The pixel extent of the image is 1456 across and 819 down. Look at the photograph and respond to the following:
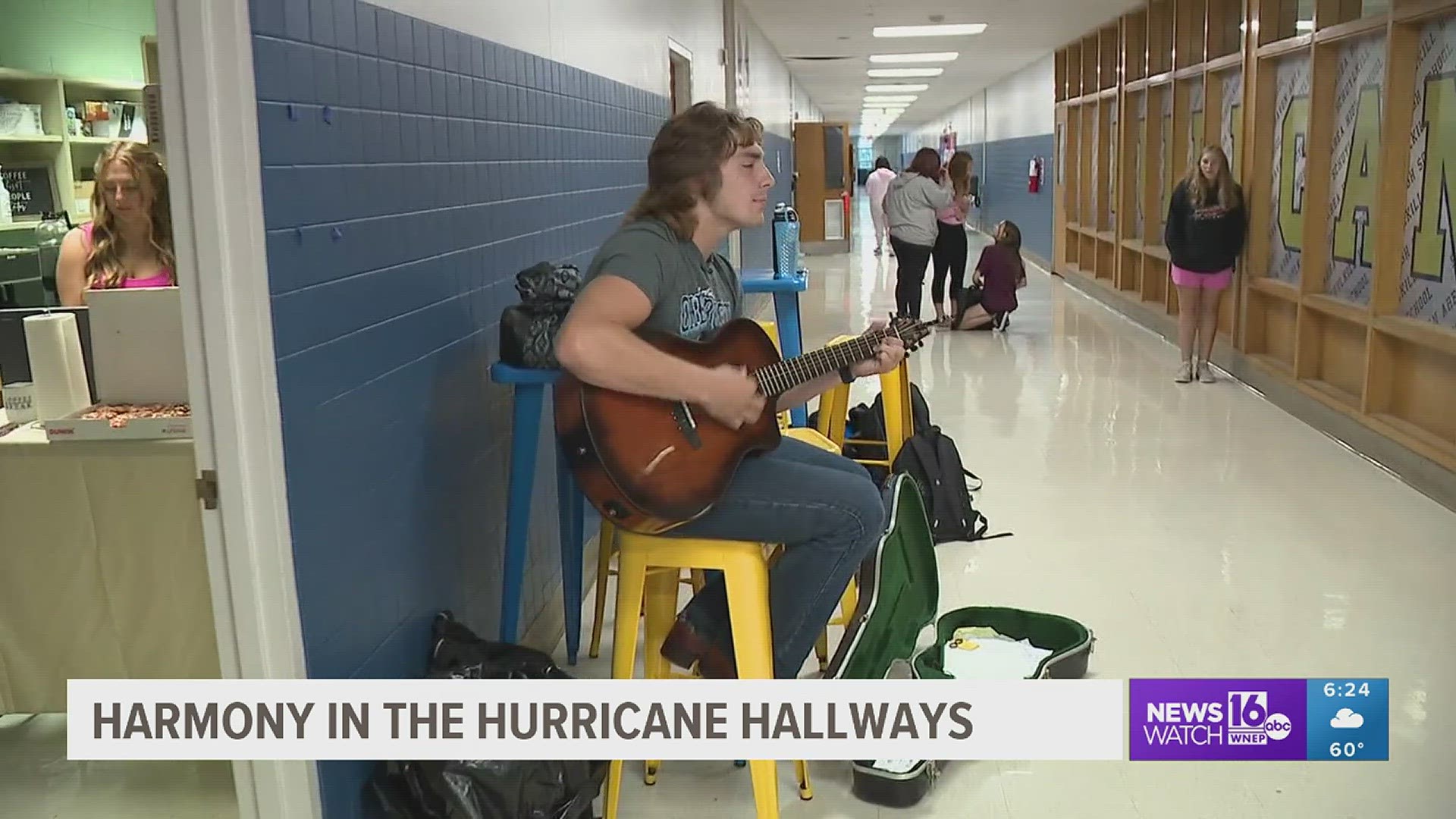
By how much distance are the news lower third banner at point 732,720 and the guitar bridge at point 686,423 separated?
0.49 meters

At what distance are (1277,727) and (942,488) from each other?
1628 mm

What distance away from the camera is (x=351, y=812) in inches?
87.7

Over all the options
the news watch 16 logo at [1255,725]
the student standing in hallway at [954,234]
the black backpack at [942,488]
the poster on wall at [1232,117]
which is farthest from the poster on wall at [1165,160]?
the news watch 16 logo at [1255,725]

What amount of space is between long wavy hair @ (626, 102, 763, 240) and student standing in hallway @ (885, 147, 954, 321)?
672cm

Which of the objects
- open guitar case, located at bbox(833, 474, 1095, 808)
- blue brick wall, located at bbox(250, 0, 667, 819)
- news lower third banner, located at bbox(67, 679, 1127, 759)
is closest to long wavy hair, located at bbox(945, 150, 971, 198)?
blue brick wall, located at bbox(250, 0, 667, 819)

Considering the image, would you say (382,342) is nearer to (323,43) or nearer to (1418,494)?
(323,43)

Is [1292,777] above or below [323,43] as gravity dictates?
below

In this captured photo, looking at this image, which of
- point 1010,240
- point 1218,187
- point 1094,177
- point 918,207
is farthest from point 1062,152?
point 1218,187

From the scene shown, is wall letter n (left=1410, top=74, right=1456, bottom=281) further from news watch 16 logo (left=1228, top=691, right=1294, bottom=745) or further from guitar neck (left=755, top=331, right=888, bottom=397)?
guitar neck (left=755, top=331, right=888, bottom=397)

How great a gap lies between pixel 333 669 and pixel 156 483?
30.0 inches

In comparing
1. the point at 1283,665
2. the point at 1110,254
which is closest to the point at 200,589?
the point at 1283,665

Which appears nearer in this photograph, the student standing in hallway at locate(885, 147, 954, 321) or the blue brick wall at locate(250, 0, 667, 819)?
the blue brick wall at locate(250, 0, 667, 819)

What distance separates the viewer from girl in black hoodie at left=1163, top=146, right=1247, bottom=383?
23.5 feet

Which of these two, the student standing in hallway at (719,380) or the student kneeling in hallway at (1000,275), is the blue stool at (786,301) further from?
the student kneeling in hallway at (1000,275)
